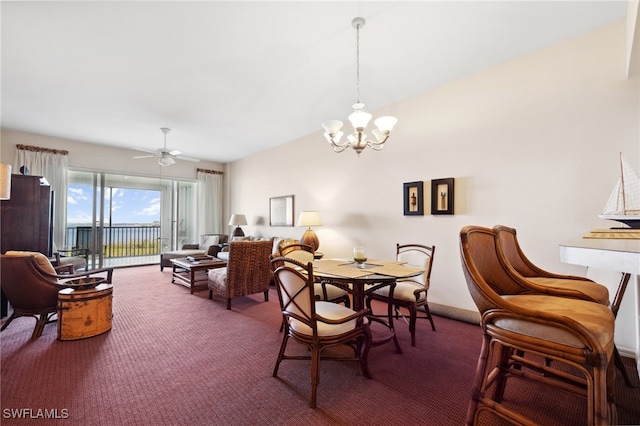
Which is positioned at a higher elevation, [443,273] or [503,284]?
[503,284]

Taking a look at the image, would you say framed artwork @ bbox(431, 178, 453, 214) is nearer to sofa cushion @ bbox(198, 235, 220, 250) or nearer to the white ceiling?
the white ceiling

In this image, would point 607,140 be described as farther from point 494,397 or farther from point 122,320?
point 122,320

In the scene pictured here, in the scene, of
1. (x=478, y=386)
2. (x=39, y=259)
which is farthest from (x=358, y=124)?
(x=39, y=259)

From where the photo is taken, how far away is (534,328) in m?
1.14

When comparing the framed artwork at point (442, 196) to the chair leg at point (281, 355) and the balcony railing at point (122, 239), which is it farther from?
the balcony railing at point (122, 239)

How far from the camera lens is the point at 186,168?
24.2 ft

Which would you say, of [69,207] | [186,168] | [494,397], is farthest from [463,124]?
[69,207]

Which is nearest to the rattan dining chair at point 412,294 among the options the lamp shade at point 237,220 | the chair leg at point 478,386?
the chair leg at point 478,386

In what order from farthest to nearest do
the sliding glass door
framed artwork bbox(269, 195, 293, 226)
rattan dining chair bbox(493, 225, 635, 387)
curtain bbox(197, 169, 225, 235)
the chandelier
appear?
1. curtain bbox(197, 169, 225, 235)
2. the sliding glass door
3. framed artwork bbox(269, 195, 293, 226)
4. the chandelier
5. rattan dining chair bbox(493, 225, 635, 387)

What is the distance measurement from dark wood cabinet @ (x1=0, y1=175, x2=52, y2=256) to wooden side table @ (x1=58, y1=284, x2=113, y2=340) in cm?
171

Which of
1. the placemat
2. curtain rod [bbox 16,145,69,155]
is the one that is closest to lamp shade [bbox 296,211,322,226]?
the placemat

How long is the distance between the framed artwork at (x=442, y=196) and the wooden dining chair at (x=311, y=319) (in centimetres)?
205

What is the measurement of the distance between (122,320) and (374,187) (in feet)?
12.0

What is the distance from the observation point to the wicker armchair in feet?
12.0
